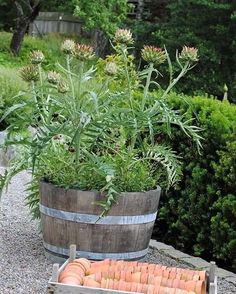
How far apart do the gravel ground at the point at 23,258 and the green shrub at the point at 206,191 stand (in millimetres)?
355

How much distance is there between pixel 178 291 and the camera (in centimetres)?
282

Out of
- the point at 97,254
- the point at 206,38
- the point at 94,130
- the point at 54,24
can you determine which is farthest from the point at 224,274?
the point at 54,24

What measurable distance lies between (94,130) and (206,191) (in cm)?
115

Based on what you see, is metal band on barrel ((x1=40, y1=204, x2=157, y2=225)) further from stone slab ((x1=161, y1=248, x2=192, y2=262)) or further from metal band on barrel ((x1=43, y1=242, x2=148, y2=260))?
Result: stone slab ((x1=161, y1=248, x2=192, y2=262))

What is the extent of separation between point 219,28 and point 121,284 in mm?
13600

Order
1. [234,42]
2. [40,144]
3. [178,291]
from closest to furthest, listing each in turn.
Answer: [178,291] → [40,144] → [234,42]

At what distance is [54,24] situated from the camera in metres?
22.2

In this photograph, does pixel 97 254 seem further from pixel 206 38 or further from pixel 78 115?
pixel 206 38

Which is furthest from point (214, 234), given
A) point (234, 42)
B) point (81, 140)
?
point (234, 42)

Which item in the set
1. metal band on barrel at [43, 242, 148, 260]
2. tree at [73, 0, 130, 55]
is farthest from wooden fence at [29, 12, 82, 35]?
metal band on barrel at [43, 242, 148, 260]

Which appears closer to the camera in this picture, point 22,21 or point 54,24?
point 22,21

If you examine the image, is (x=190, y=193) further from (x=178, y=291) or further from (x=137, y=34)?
(x=137, y=34)

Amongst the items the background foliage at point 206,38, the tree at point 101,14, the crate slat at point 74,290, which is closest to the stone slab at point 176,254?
the crate slat at point 74,290

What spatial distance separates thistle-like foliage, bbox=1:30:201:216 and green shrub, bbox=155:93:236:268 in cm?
29
